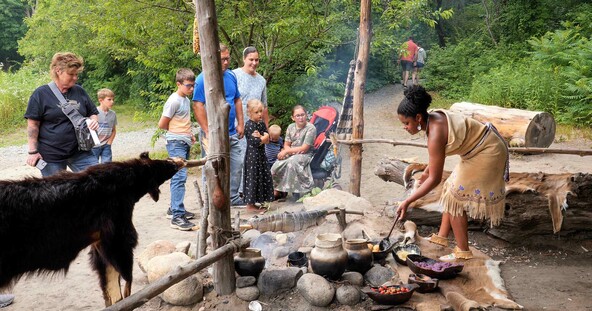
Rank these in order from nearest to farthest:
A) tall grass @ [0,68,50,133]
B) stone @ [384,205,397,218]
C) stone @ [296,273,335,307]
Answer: stone @ [296,273,335,307]
stone @ [384,205,397,218]
tall grass @ [0,68,50,133]

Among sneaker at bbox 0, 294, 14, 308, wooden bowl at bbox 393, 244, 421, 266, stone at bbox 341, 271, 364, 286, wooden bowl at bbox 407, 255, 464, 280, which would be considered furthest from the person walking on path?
sneaker at bbox 0, 294, 14, 308

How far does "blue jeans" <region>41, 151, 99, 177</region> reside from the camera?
183 inches

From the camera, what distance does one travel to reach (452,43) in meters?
21.8

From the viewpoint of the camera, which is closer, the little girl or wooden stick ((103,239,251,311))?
wooden stick ((103,239,251,311))

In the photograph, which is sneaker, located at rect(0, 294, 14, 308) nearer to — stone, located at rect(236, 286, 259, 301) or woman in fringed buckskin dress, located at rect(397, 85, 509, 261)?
stone, located at rect(236, 286, 259, 301)

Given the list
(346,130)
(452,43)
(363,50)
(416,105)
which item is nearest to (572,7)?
(452,43)

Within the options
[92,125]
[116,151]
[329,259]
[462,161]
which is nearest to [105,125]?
[92,125]

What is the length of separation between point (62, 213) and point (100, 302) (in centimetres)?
176

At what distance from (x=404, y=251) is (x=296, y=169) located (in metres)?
2.58

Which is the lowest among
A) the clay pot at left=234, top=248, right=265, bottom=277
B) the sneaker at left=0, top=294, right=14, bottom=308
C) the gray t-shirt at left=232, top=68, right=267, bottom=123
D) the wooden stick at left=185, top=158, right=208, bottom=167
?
the sneaker at left=0, top=294, right=14, bottom=308

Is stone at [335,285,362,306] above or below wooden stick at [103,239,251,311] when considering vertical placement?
below

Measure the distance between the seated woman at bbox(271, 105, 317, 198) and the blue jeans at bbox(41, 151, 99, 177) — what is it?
9.22 ft

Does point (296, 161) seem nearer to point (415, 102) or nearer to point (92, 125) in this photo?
point (92, 125)

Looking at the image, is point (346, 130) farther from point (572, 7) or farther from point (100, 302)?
point (572, 7)
